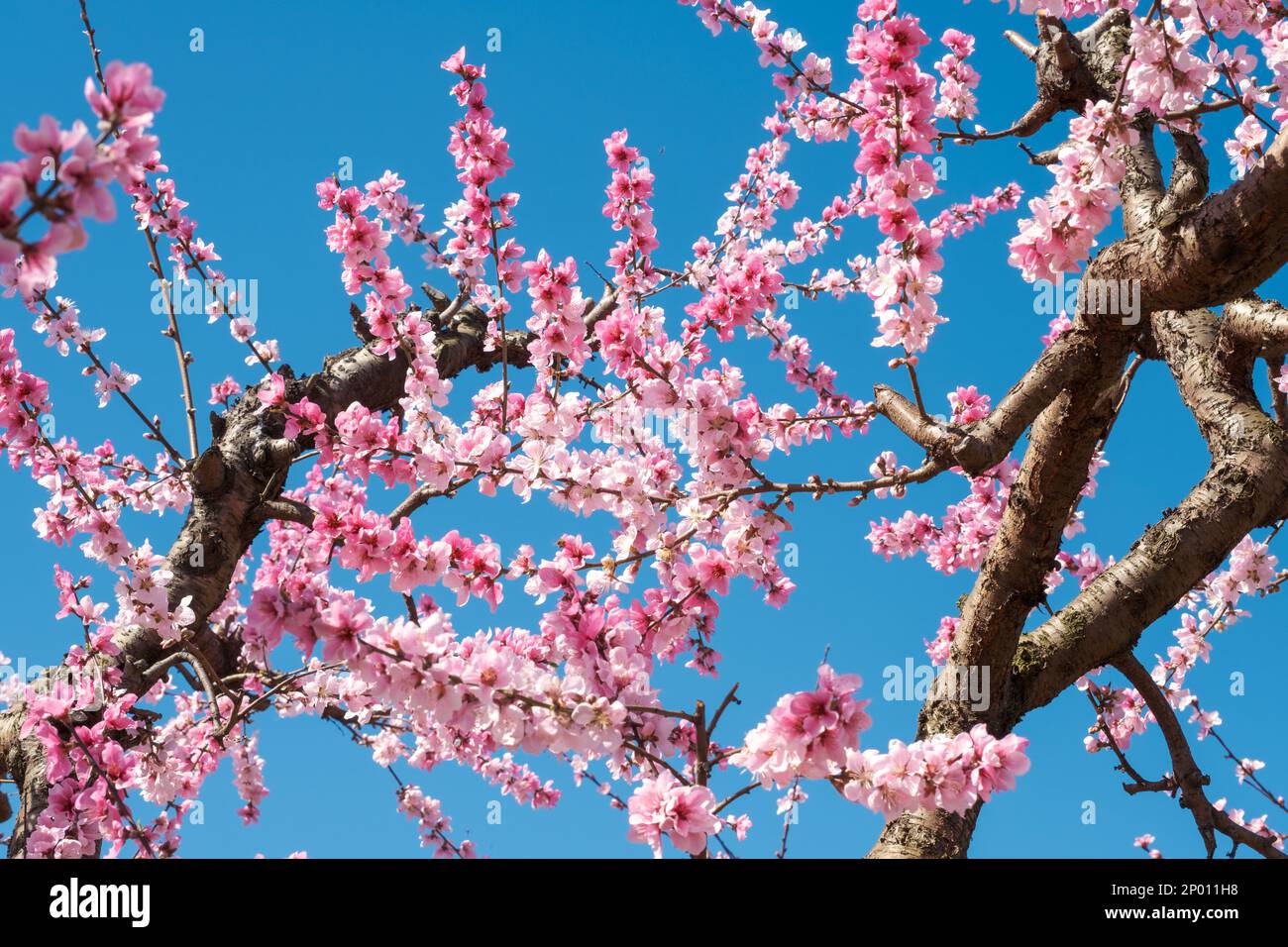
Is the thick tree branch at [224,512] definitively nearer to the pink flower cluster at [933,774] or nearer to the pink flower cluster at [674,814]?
the pink flower cluster at [674,814]

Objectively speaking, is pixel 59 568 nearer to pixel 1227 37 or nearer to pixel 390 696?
pixel 390 696

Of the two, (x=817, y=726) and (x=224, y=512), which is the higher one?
(x=224, y=512)

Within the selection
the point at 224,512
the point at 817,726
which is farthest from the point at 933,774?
the point at 224,512

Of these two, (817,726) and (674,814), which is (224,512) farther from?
(817,726)

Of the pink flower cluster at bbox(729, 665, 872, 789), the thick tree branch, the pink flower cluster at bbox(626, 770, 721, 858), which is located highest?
the thick tree branch

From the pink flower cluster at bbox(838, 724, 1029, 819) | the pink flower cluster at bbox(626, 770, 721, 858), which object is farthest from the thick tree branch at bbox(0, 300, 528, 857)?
the pink flower cluster at bbox(838, 724, 1029, 819)

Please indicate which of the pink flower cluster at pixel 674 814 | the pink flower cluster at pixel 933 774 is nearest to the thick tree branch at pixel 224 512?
the pink flower cluster at pixel 674 814

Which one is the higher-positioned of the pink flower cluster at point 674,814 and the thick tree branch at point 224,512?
the thick tree branch at point 224,512

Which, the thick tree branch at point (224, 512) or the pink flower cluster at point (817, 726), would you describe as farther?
the thick tree branch at point (224, 512)

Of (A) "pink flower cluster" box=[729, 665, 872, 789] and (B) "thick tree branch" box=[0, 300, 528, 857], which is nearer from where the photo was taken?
(A) "pink flower cluster" box=[729, 665, 872, 789]

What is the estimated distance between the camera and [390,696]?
6.96 feet

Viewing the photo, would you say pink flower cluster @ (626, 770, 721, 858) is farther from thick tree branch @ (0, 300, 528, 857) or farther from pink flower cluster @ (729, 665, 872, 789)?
thick tree branch @ (0, 300, 528, 857)
